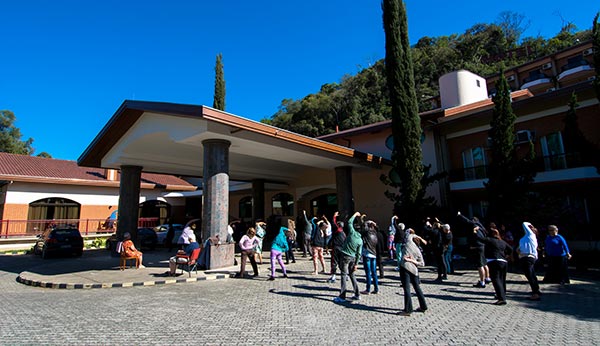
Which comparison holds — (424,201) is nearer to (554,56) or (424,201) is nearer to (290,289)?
(290,289)

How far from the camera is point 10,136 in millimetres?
45125

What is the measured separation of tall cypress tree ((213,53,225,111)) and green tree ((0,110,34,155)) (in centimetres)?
3612

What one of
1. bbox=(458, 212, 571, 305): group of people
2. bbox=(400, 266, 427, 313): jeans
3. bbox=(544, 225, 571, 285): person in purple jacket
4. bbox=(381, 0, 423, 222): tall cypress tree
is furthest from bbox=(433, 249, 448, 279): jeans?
bbox=(381, 0, 423, 222): tall cypress tree

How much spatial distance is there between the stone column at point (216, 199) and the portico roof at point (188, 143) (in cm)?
50

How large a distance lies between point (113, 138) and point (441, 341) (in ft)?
43.3

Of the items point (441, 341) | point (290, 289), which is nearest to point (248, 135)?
point (290, 289)

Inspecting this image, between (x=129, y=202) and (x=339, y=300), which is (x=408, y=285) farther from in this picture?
(x=129, y=202)

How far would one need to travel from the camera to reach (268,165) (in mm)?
17281

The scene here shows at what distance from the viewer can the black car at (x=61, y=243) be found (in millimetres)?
14508

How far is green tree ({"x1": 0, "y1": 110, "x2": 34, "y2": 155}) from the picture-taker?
144 feet

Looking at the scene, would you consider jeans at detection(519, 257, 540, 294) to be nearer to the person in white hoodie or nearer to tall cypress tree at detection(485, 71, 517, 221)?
the person in white hoodie

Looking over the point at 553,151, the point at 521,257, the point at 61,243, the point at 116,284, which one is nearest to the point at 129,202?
the point at 61,243

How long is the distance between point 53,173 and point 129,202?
13.6 metres

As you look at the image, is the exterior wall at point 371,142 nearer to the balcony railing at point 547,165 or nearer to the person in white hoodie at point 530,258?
the balcony railing at point 547,165
